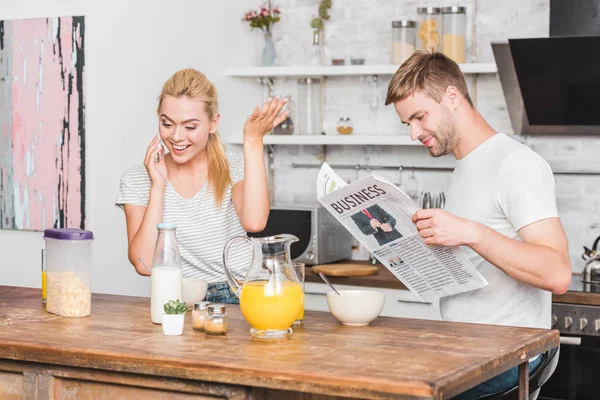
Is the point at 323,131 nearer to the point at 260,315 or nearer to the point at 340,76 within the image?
the point at 340,76

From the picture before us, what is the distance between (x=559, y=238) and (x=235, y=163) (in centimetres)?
121

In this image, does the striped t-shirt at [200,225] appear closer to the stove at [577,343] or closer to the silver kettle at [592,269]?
the stove at [577,343]

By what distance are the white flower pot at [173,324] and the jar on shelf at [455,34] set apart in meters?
2.75

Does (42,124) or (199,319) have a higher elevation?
Answer: (42,124)

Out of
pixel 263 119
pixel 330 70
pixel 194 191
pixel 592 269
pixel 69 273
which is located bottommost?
pixel 592 269

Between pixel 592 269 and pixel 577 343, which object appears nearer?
pixel 577 343

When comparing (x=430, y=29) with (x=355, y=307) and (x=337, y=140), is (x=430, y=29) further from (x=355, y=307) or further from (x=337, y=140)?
(x=355, y=307)

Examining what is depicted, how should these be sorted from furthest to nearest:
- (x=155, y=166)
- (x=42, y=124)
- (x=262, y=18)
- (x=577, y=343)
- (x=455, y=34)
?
(x=262, y=18) < (x=42, y=124) < (x=455, y=34) < (x=577, y=343) < (x=155, y=166)

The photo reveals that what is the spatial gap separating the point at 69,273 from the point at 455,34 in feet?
8.80

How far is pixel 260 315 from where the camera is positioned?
2254mm

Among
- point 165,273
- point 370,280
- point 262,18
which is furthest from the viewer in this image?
point 262,18

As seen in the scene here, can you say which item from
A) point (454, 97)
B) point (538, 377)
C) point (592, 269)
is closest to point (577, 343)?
point (592, 269)

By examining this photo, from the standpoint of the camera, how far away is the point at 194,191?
123 inches

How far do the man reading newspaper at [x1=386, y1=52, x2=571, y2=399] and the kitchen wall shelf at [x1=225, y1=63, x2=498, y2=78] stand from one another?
74.2 inches
